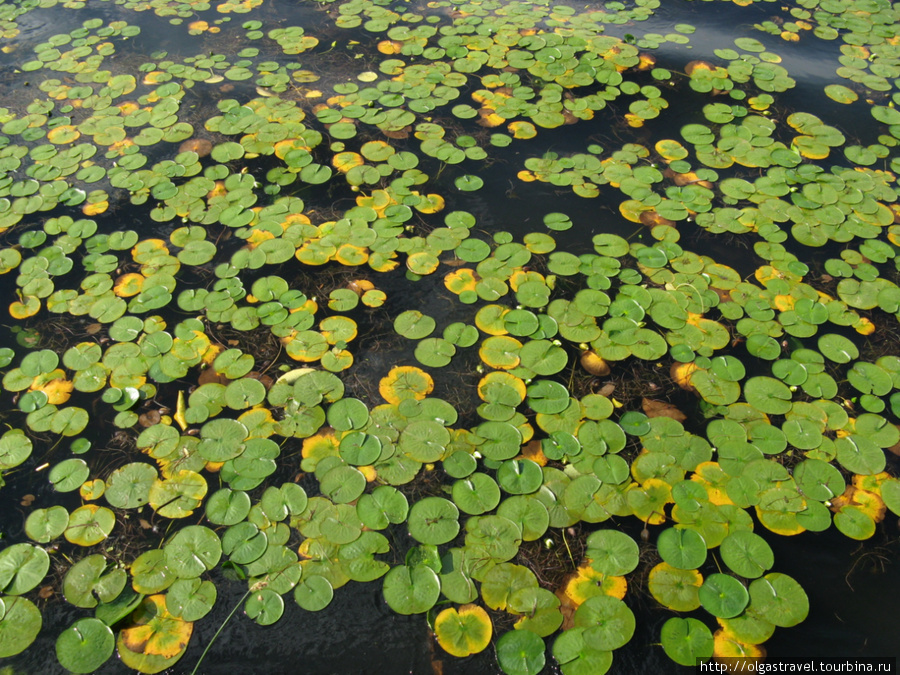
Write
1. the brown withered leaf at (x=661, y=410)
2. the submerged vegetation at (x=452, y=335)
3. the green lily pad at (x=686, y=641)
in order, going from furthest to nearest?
the brown withered leaf at (x=661, y=410), the submerged vegetation at (x=452, y=335), the green lily pad at (x=686, y=641)

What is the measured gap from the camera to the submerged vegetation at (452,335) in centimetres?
Result: 254

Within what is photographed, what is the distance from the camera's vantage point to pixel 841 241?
389 cm

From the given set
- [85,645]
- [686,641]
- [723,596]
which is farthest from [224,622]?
[723,596]

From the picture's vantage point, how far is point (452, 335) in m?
3.38

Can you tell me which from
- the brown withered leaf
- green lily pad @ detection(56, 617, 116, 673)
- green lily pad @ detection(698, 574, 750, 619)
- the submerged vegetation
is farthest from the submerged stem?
the brown withered leaf

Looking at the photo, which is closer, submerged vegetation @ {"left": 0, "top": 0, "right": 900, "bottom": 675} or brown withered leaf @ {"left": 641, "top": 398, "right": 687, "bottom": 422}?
submerged vegetation @ {"left": 0, "top": 0, "right": 900, "bottom": 675}

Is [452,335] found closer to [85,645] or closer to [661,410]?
[661,410]

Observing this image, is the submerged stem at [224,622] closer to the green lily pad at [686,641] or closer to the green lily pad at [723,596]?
the green lily pad at [686,641]

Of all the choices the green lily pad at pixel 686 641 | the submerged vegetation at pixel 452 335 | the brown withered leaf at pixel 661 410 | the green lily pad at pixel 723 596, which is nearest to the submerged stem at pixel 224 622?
the submerged vegetation at pixel 452 335

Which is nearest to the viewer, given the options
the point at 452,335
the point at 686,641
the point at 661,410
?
the point at 686,641

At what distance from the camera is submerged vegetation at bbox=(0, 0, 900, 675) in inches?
100

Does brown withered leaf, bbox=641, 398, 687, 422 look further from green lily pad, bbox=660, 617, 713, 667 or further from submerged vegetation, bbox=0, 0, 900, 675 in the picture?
green lily pad, bbox=660, 617, 713, 667

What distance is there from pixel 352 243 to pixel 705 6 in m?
4.99

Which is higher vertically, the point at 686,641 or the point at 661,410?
the point at 661,410
